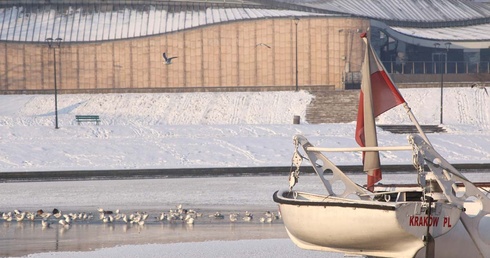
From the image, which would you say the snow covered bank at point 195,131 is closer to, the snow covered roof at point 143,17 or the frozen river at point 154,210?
the frozen river at point 154,210

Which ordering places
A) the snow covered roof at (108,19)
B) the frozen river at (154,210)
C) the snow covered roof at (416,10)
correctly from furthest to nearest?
the snow covered roof at (416,10) < the snow covered roof at (108,19) < the frozen river at (154,210)

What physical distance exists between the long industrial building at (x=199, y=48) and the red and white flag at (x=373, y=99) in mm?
75619

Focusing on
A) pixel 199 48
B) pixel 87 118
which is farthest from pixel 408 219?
pixel 199 48

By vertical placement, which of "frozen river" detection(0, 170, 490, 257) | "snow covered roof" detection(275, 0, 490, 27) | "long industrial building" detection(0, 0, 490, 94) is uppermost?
"snow covered roof" detection(275, 0, 490, 27)

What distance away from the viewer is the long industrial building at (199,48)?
332 feet

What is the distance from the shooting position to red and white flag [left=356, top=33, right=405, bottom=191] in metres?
20.5

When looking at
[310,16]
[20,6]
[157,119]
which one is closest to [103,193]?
[157,119]

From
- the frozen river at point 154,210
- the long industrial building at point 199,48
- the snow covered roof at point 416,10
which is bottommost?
the frozen river at point 154,210

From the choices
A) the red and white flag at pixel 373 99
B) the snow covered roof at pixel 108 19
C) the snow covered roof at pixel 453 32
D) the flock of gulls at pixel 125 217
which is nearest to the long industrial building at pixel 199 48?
the snow covered roof at pixel 108 19

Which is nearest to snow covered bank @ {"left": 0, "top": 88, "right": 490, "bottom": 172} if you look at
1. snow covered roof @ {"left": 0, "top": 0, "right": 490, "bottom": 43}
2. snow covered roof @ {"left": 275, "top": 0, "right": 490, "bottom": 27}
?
snow covered roof @ {"left": 0, "top": 0, "right": 490, "bottom": 43}

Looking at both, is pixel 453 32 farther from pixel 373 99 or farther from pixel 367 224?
pixel 367 224

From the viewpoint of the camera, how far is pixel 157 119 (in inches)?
3071

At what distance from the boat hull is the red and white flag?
2597 mm

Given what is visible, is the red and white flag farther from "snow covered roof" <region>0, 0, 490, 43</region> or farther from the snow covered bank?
"snow covered roof" <region>0, 0, 490, 43</region>
